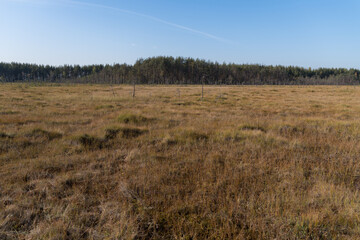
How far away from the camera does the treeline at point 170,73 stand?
288 feet

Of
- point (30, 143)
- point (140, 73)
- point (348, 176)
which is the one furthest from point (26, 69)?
point (348, 176)

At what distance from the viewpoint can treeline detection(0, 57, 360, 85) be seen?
87875 millimetres

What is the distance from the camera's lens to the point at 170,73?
9031 cm

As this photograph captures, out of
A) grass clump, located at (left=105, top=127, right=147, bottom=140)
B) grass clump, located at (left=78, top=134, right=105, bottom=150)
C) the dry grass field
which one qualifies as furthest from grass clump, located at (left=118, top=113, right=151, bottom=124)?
the dry grass field

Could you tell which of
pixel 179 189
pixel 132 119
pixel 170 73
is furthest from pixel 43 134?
pixel 170 73

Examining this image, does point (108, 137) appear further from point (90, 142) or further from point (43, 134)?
point (43, 134)

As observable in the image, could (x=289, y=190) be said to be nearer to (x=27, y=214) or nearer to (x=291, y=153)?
(x=291, y=153)

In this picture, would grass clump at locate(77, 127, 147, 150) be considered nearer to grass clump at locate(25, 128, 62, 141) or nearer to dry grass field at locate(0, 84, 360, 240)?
dry grass field at locate(0, 84, 360, 240)

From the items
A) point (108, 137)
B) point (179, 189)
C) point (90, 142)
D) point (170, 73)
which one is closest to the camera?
point (179, 189)

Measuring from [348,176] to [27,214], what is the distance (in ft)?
18.5

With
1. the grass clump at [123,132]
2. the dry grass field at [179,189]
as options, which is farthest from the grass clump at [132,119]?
the dry grass field at [179,189]

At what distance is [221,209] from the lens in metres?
2.63

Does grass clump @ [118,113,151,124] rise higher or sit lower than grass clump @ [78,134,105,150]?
higher

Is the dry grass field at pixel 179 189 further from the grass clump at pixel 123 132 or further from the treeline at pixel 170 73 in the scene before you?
the treeline at pixel 170 73
